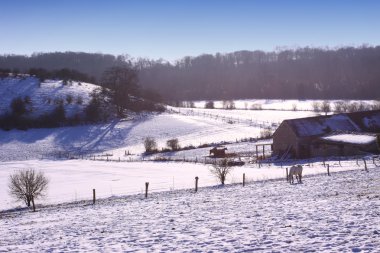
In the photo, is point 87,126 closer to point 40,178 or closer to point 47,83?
point 47,83

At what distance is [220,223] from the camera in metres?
16.7

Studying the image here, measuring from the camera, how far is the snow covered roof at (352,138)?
4994 cm

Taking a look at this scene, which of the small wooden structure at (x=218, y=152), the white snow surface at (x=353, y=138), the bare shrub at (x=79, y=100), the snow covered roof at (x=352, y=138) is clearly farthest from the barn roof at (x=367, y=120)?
the bare shrub at (x=79, y=100)

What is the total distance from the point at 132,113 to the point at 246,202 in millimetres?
78027

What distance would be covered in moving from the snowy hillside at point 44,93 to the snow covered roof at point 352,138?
A: 55.9 metres

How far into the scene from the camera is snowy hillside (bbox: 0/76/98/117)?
303 feet

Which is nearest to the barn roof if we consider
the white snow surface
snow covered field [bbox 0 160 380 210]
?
the white snow surface

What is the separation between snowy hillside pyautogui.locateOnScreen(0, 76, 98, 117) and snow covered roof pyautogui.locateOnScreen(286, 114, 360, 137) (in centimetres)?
5074

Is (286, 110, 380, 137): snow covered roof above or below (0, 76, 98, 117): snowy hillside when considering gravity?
below

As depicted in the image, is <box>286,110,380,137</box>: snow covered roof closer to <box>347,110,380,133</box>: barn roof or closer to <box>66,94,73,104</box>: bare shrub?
<box>347,110,380,133</box>: barn roof

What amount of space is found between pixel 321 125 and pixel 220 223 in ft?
147

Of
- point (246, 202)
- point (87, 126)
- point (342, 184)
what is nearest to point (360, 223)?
point (246, 202)

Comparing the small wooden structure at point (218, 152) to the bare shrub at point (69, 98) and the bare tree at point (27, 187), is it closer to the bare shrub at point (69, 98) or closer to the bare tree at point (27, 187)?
the bare tree at point (27, 187)

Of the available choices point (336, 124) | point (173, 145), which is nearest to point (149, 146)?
point (173, 145)
